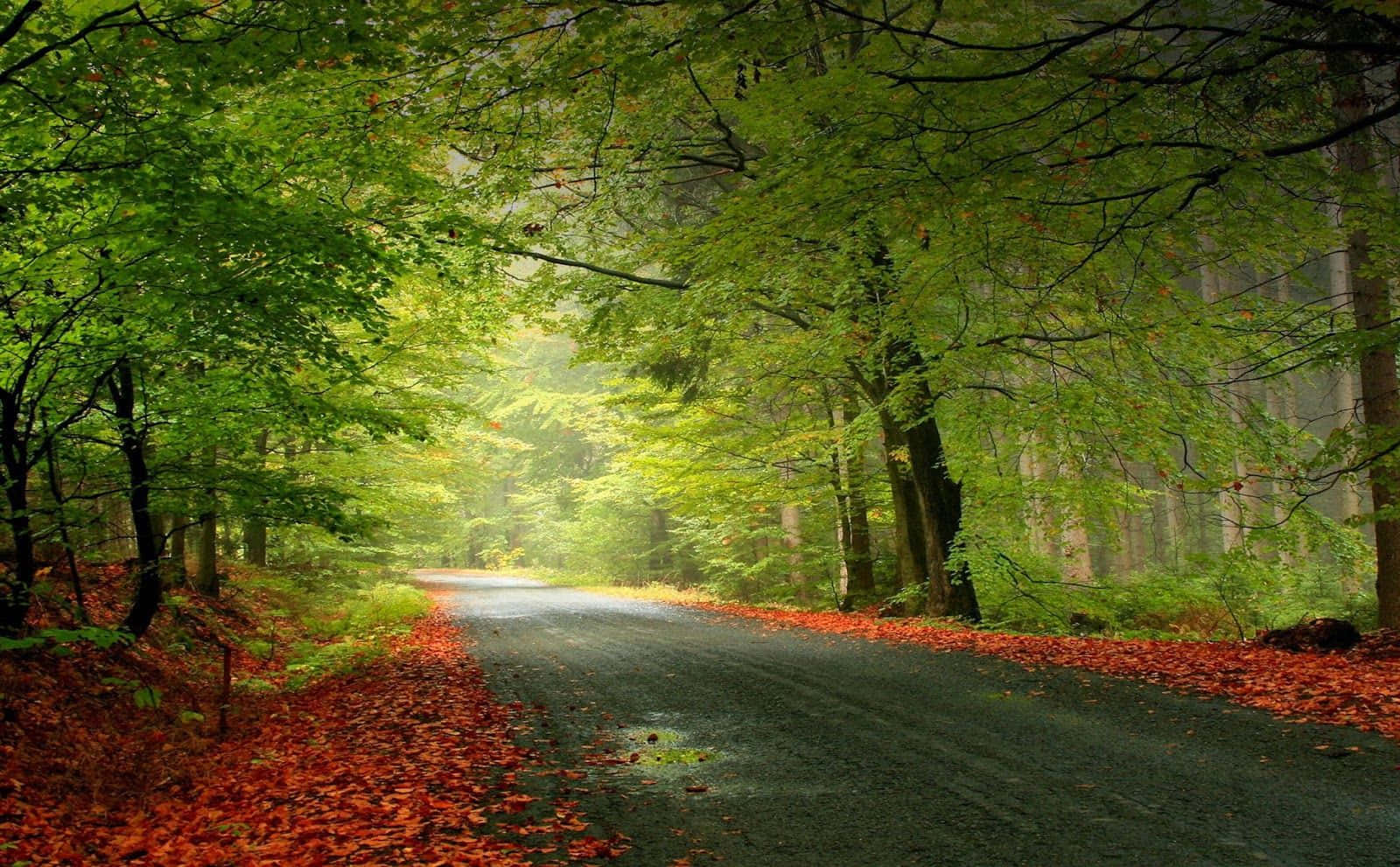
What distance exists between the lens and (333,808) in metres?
4.95

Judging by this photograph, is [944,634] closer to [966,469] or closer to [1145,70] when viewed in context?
[966,469]

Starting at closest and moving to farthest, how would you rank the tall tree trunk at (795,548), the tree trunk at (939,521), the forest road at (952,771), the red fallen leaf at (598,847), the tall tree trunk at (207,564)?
the forest road at (952,771)
the red fallen leaf at (598,847)
the tall tree trunk at (207,564)
the tree trunk at (939,521)
the tall tree trunk at (795,548)

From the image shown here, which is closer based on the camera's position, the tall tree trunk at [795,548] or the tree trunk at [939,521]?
the tree trunk at [939,521]

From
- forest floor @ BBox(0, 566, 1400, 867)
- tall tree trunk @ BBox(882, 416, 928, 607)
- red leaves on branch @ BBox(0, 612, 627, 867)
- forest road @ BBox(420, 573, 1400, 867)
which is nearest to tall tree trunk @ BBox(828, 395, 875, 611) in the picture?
tall tree trunk @ BBox(882, 416, 928, 607)

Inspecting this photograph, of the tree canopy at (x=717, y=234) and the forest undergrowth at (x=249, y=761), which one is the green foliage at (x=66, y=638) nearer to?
the forest undergrowth at (x=249, y=761)

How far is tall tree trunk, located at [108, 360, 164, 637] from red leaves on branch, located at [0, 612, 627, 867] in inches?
75.9

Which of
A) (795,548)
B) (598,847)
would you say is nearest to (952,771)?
(598,847)

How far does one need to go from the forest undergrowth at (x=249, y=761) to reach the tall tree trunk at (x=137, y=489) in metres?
0.44

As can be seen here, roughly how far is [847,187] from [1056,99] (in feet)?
5.41

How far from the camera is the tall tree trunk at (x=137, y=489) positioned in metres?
7.33

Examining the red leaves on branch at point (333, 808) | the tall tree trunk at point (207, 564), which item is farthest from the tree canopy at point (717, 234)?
the red leaves on branch at point (333, 808)

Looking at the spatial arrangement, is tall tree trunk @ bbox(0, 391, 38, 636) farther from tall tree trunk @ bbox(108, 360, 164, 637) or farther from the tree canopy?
tall tree trunk @ bbox(108, 360, 164, 637)

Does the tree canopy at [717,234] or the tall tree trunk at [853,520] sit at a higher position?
the tree canopy at [717,234]

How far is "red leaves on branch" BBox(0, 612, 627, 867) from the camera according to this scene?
4168mm
